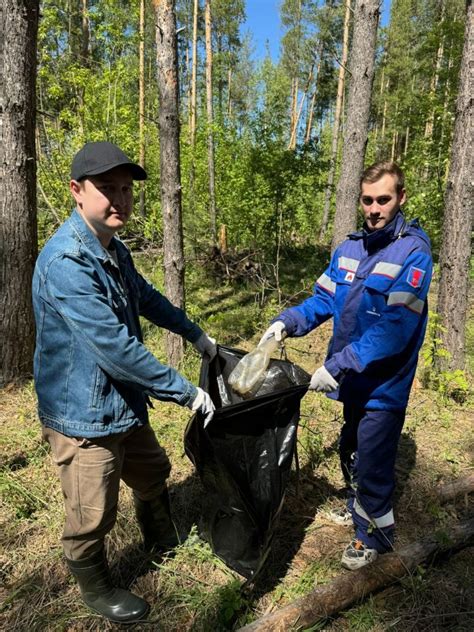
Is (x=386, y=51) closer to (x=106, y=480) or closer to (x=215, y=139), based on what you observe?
(x=215, y=139)

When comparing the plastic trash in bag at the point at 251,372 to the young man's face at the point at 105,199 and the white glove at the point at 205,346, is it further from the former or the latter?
the young man's face at the point at 105,199

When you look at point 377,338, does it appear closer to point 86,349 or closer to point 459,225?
point 86,349

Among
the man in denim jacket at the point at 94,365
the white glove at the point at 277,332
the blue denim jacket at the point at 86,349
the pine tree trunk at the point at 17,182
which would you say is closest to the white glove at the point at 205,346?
the white glove at the point at 277,332

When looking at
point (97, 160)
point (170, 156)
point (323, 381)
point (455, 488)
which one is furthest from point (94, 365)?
point (170, 156)

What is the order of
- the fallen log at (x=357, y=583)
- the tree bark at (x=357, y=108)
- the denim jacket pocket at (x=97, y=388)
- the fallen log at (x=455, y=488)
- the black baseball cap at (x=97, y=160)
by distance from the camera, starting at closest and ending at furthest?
the black baseball cap at (x=97, y=160)
the denim jacket pocket at (x=97, y=388)
the fallen log at (x=357, y=583)
the fallen log at (x=455, y=488)
the tree bark at (x=357, y=108)

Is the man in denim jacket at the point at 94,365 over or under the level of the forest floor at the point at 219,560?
over

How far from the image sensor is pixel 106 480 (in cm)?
182

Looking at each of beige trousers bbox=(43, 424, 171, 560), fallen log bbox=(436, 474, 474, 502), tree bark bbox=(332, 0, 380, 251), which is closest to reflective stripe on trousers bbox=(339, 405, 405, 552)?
fallen log bbox=(436, 474, 474, 502)

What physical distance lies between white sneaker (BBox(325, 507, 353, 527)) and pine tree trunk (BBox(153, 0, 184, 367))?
2730 mm

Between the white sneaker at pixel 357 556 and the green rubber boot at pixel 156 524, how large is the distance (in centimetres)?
95

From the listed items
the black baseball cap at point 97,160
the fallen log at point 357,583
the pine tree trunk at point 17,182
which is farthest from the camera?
the pine tree trunk at point 17,182

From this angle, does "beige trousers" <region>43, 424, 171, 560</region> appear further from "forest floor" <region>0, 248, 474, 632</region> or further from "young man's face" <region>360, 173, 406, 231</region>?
"young man's face" <region>360, 173, 406, 231</region>

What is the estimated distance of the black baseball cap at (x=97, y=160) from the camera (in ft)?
5.18

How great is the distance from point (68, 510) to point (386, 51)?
29197mm
